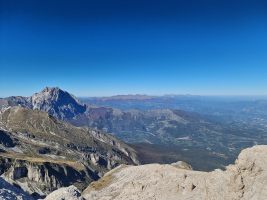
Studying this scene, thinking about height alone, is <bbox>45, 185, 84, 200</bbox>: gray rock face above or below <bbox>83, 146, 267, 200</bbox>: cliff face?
above

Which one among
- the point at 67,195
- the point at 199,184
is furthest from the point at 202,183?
the point at 67,195

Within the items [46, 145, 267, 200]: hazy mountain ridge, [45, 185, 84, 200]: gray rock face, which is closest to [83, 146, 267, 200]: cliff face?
[46, 145, 267, 200]: hazy mountain ridge

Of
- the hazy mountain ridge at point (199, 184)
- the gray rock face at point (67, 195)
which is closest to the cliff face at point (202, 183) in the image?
the hazy mountain ridge at point (199, 184)

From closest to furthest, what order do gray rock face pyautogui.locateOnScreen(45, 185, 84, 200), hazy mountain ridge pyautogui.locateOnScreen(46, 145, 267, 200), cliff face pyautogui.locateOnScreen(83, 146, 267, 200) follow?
gray rock face pyautogui.locateOnScreen(45, 185, 84, 200) → hazy mountain ridge pyautogui.locateOnScreen(46, 145, 267, 200) → cliff face pyautogui.locateOnScreen(83, 146, 267, 200)

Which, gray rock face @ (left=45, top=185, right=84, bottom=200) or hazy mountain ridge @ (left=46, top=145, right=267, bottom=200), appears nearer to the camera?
gray rock face @ (left=45, top=185, right=84, bottom=200)

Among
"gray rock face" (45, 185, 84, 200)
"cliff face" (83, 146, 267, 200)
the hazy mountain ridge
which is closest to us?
"gray rock face" (45, 185, 84, 200)

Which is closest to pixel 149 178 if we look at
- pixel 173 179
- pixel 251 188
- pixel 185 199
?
pixel 173 179

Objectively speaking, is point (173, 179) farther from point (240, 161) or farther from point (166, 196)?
point (240, 161)

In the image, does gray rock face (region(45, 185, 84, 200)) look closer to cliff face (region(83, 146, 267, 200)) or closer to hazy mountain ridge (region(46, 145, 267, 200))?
hazy mountain ridge (region(46, 145, 267, 200))

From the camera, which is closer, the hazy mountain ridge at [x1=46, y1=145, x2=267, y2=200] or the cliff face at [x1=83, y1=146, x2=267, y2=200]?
the hazy mountain ridge at [x1=46, y1=145, x2=267, y2=200]
